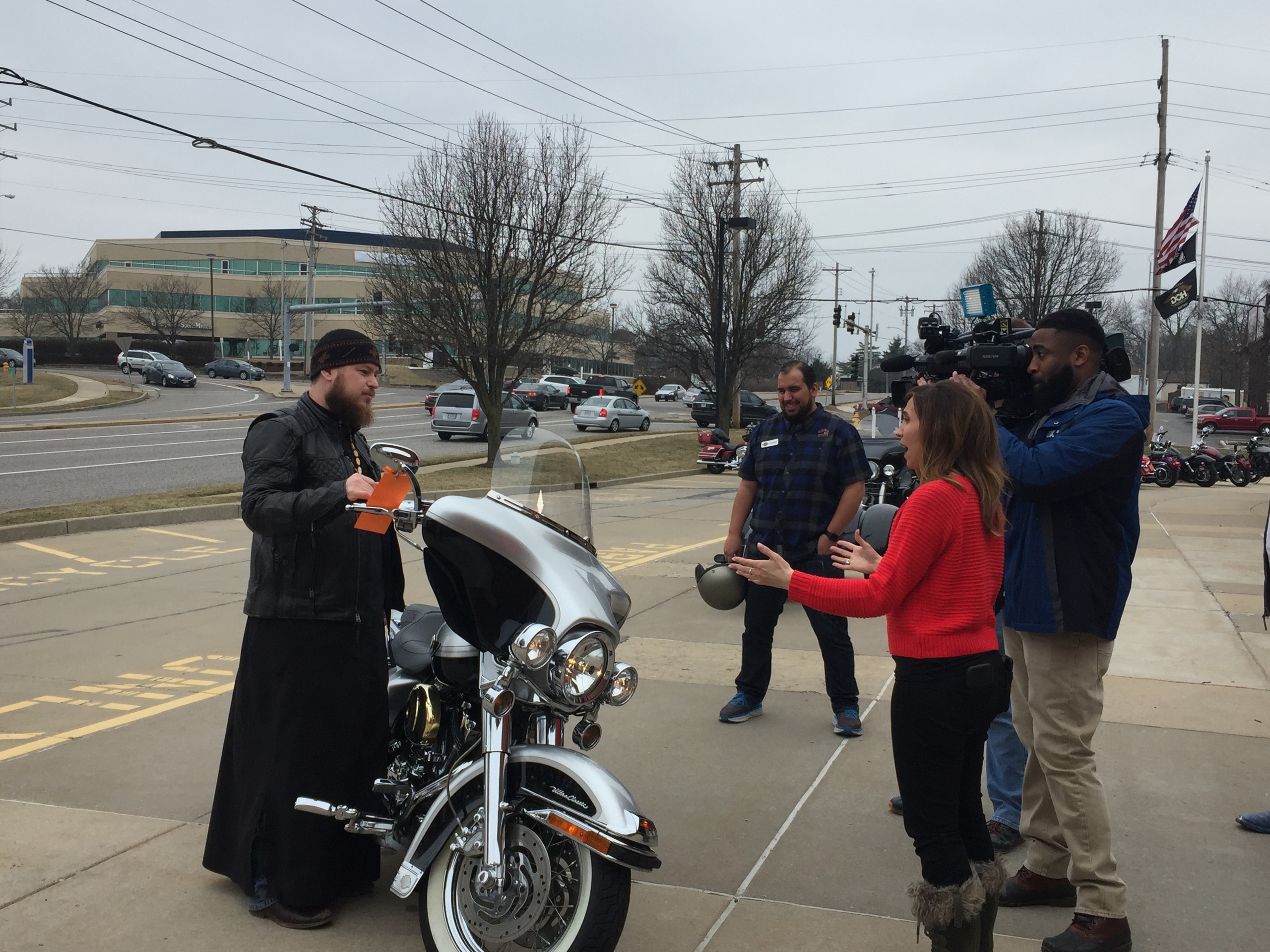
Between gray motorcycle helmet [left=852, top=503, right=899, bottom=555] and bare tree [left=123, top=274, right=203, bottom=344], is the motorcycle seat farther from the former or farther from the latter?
bare tree [left=123, top=274, right=203, bottom=344]

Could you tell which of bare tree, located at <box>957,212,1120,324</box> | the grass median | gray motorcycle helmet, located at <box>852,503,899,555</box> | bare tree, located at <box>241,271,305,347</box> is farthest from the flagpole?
bare tree, located at <box>241,271,305,347</box>

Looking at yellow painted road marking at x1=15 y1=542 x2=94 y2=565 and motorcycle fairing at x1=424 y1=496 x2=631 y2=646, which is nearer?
motorcycle fairing at x1=424 y1=496 x2=631 y2=646

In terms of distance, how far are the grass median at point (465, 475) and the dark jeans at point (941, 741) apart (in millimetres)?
5327

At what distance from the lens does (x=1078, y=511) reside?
3301 millimetres

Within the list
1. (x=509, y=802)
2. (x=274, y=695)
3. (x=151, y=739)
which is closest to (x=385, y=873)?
(x=274, y=695)

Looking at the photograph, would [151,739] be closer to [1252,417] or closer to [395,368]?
Result: [1252,417]

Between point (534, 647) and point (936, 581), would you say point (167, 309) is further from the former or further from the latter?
point (936, 581)

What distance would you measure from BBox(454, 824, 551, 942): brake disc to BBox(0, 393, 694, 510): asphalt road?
7.69 metres

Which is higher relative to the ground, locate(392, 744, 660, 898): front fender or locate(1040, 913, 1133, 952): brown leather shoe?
locate(392, 744, 660, 898): front fender

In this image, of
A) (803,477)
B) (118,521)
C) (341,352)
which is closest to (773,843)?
(803,477)

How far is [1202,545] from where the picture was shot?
496 inches

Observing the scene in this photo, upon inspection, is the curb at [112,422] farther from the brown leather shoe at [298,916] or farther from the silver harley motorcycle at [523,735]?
the silver harley motorcycle at [523,735]

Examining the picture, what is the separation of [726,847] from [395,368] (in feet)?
270

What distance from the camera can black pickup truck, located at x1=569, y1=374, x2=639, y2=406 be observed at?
190 feet
